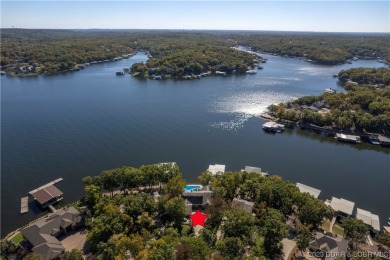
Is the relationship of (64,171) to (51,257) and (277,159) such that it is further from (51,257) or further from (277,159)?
(277,159)

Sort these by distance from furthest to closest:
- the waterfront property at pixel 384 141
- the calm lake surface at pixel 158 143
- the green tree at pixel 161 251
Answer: the waterfront property at pixel 384 141
the calm lake surface at pixel 158 143
the green tree at pixel 161 251

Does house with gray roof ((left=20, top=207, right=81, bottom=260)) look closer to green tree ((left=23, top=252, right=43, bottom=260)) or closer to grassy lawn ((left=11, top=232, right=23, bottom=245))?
green tree ((left=23, top=252, right=43, bottom=260))

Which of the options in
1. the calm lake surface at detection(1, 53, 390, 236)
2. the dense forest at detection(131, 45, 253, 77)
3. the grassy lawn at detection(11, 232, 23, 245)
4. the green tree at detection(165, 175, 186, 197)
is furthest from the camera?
the dense forest at detection(131, 45, 253, 77)

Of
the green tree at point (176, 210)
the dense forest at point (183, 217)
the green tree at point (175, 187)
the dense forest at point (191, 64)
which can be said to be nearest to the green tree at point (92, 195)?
the dense forest at point (183, 217)

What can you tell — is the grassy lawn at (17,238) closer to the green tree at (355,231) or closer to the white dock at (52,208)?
the white dock at (52,208)

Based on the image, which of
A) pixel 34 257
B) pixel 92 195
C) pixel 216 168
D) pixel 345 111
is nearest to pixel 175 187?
pixel 92 195

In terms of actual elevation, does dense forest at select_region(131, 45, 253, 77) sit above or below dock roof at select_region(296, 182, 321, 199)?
above

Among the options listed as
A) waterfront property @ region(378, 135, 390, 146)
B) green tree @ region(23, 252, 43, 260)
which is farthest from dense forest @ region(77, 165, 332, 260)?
waterfront property @ region(378, 135, 390, 146)
